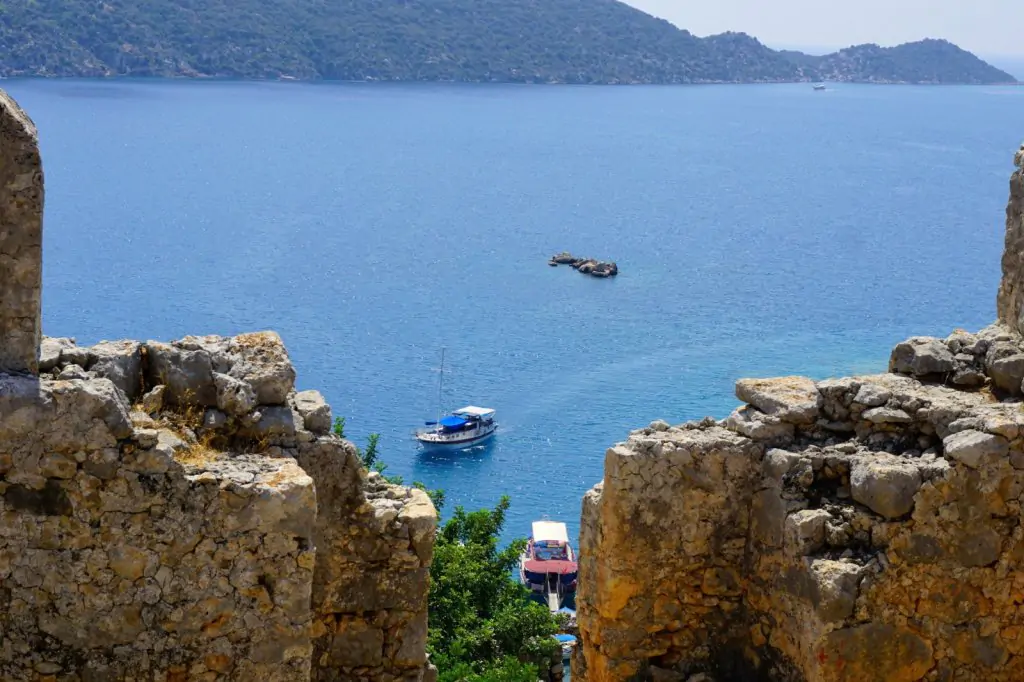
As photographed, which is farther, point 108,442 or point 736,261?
point 736,261

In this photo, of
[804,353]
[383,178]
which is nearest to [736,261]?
[804,353]

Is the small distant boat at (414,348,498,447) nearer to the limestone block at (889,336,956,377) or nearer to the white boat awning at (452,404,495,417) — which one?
the white boat awning at (452,404,495,417)

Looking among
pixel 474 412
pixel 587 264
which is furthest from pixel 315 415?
pixel 587 264

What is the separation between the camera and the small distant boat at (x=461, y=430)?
57875 millimetres

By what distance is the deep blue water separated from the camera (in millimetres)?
64312

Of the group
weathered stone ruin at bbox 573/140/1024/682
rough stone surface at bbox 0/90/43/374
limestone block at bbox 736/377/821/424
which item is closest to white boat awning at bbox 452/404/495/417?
weathered stone ruin at bbox 573/140/1024/682

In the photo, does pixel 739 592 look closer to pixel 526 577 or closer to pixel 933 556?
pixel 933 556

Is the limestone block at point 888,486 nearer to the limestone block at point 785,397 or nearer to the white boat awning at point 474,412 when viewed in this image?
the limestone block at point 785,397

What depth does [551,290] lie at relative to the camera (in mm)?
85188

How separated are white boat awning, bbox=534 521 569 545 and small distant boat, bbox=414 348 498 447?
11656mm

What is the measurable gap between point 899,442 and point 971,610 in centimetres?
113

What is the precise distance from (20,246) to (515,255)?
8648cm

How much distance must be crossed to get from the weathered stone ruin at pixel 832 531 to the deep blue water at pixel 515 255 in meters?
39.5

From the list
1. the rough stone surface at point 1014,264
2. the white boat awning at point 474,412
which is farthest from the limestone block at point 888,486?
the white boat awning at point 474,412
